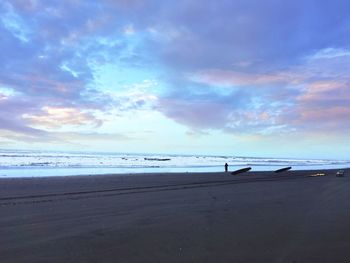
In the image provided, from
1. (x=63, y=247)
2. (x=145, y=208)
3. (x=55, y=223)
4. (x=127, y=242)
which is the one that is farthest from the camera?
(x=145, y=208)

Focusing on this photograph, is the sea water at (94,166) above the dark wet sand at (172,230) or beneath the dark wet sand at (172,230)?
above

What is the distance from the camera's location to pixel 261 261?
652 cm

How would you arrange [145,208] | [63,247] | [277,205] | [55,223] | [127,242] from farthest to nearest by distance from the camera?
[277,205] < [145,208] < [55,223] < [127,242] < [63,247]

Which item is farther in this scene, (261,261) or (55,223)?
(55,223)

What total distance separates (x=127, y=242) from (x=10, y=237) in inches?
94.2

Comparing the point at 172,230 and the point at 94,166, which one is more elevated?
the point at 94,166

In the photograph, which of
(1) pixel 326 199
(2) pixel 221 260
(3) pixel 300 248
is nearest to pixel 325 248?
(3) pixel 300 248

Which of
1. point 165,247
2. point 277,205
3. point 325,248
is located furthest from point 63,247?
point 277,205

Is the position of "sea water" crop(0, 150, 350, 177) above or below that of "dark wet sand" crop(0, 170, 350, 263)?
above

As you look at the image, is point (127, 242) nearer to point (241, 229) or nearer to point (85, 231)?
point (85, 231)

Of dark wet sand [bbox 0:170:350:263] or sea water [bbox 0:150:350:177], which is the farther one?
sea water [bbox 0:150:350:177]

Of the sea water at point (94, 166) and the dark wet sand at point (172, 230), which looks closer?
the dark wet sand at point (172, 230)

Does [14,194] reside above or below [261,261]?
above

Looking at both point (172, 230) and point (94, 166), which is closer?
point (172, 230)
